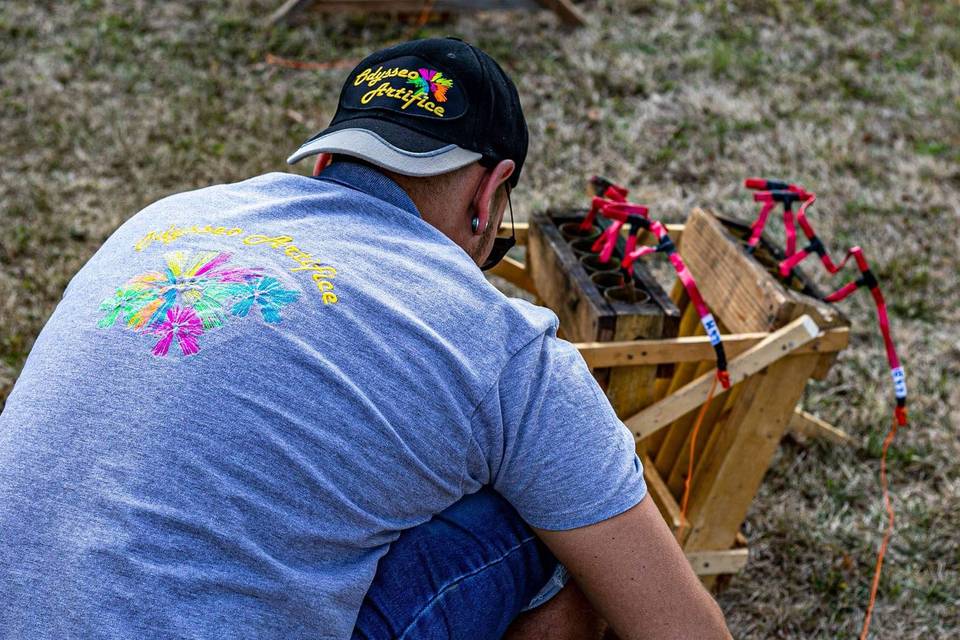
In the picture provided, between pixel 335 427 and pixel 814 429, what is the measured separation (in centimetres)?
236

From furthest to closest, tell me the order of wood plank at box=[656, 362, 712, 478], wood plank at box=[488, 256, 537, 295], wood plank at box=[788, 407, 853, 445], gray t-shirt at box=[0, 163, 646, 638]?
1. wood plank at box=[788, 407, 853, 445]
2. wood plank at box=[488, 256, 537, 295]
3. wood plank at box=[656, 362, 712, 478]
4. gray t-shirt at box=[0, 163, 646, 638]

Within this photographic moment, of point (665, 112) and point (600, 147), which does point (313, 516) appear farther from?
point (665, 112)

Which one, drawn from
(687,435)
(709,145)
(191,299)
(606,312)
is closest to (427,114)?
(191,299)

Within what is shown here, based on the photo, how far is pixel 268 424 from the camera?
4.14 feet

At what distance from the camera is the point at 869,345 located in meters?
3.77

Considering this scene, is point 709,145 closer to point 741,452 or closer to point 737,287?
point 737,287

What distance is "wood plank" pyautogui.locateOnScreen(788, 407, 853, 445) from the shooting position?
3191 mm

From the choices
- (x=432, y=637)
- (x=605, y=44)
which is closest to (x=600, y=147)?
(x=605, y=44)

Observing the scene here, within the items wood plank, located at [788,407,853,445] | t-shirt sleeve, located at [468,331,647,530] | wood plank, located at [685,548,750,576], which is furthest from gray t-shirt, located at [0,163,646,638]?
wood plank, located at [788,407,853,445]

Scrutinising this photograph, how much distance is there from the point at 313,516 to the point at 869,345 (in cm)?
306

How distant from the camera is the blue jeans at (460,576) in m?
1.50

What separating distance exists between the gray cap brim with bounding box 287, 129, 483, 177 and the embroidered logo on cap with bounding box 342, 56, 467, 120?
0.07 meters

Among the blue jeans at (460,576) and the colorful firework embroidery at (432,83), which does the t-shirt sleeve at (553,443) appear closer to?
the blue jeans at (460,576)

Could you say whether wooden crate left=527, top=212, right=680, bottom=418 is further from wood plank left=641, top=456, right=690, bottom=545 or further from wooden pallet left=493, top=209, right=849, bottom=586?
wood plank left=641, top=456, right=690, bottom=545
